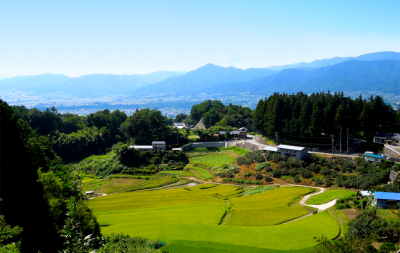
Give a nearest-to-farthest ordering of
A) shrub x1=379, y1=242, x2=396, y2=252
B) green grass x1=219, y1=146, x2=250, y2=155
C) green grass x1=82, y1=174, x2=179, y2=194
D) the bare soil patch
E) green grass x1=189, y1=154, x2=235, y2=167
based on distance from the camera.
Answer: shrub x1=379, y1=242, x2=396, y2=252 < the bare soil patch < green grass x1=82, y1=174, x2=179, y2=194 < green grass x1=189, y1=154, x2=235, y2=167 < green grass x1=219, y1=146, x2=250, y2=155

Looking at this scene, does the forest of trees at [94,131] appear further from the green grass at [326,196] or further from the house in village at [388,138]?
the house in village at [388,138]

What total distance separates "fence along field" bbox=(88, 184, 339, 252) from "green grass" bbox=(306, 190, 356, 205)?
2.69m

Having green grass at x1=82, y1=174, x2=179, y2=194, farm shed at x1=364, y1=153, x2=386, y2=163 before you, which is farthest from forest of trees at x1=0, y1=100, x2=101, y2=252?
farm shed at x1=364, y1=153, x2=386, y2=163

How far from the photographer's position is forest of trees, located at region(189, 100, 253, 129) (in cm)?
7912

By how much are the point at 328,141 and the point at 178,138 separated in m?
32.2

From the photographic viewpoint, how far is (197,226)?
21.6 metres

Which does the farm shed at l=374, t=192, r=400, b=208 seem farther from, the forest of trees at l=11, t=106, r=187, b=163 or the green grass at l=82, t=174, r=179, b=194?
the forest of trees at l=11, t=106, r=187, b=163

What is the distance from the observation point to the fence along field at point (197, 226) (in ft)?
59.3

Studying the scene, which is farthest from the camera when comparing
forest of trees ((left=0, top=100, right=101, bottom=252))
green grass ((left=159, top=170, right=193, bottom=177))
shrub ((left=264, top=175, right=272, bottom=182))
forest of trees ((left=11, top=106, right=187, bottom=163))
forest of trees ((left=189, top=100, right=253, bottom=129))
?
forest of trees ((left=189, top=100, right=253, bottom=129))

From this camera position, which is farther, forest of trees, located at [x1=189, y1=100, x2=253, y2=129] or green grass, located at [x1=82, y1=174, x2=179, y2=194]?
forest of trees, located at [x1=189, y1=100, x2=253, y2=129]

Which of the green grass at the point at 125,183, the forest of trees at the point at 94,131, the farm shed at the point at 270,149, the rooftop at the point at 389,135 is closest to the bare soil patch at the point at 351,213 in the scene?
the farm shed at the point at 270,149

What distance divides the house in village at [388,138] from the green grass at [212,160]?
2497 cm

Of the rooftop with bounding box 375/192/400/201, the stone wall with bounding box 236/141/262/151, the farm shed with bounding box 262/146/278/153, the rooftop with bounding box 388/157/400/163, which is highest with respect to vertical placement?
the rooftop with bounding box 375/192/400/201

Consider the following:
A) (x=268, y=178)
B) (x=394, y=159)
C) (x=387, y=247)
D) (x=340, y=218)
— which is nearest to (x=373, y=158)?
(x=394, y=159)
